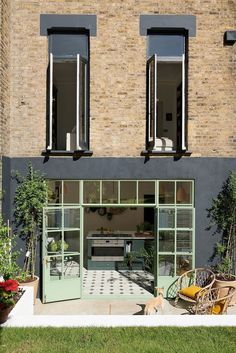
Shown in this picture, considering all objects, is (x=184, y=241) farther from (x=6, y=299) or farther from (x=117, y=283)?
(x=6, y=299)

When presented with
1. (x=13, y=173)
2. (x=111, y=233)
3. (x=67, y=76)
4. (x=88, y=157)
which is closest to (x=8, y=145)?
(x=13, y=173)

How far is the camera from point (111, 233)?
45.4ft

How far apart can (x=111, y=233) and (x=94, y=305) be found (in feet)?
15.4

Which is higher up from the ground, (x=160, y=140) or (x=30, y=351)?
(x=160, y=140)

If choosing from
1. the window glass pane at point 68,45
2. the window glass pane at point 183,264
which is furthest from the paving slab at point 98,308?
the window glass pane at point 68,45

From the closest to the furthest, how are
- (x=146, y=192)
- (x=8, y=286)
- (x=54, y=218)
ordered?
(x=8, y=286) → (x=54, y=218) → (x=146, y=192)

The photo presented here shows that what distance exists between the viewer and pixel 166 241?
9.72m

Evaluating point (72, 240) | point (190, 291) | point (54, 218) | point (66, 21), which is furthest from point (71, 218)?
point (66, 21)

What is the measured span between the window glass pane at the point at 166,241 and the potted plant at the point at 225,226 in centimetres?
105


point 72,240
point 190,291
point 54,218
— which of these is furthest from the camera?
point 72,240

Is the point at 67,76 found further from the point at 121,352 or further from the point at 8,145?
the point at 121,352

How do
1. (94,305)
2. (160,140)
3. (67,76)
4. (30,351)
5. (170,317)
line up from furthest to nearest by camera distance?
1. (67,76)
2. (160,140)
3. (94,305)
4. (170,317)
5. (30,351)

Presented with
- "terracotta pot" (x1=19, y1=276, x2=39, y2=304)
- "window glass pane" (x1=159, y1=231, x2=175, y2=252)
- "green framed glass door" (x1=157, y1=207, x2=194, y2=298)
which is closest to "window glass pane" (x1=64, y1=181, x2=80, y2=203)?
"terracotta pot" (x1=19, y1=276, x2=39, y2=304)

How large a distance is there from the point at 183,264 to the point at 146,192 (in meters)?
2.03
